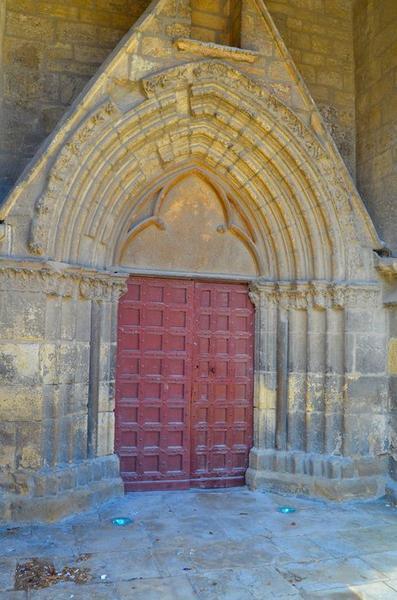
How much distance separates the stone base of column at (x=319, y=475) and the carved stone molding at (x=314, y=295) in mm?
1518

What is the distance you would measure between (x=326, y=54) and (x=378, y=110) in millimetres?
1057

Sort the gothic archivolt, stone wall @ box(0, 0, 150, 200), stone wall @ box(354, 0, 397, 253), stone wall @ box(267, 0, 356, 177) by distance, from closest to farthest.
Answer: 1. the gothic archivolt
2. stone wall @ box(0, 0, 150, 200)
3. stone wall @ box(354, 0, 397, 253)
4. stone wall @ box(267, 0, 356, 177)

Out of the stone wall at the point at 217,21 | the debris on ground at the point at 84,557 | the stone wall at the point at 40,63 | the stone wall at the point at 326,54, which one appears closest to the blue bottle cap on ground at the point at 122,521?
the debris on ground at the point at 84,557

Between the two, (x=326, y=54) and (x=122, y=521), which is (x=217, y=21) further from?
(x=122, y=521)

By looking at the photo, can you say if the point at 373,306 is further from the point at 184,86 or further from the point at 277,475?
the point at 184,86

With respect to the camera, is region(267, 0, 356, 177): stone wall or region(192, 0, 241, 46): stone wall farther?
region(267, 0, 356, 177): stone wall

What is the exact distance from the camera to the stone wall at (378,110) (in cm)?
541

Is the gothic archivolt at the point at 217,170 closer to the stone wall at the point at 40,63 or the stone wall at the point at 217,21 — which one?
the stone wall at the point at 217,21

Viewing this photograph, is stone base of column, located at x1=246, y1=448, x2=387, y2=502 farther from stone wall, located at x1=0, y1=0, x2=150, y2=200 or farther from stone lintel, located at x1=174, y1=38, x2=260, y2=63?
stone lintel, located at x1=174, y1=38, x2=260, y2=63

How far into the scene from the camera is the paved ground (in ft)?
10.8

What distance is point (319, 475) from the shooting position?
17.0ft

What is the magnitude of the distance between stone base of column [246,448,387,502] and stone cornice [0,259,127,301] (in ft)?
7.91

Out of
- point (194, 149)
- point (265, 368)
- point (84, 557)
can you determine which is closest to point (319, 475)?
point (265, 368)

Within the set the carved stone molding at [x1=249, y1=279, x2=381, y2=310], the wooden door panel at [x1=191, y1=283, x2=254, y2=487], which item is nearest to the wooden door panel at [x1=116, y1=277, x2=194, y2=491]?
the wooden door panel at [x1=191, y1=283, x2=254, y2=487]
